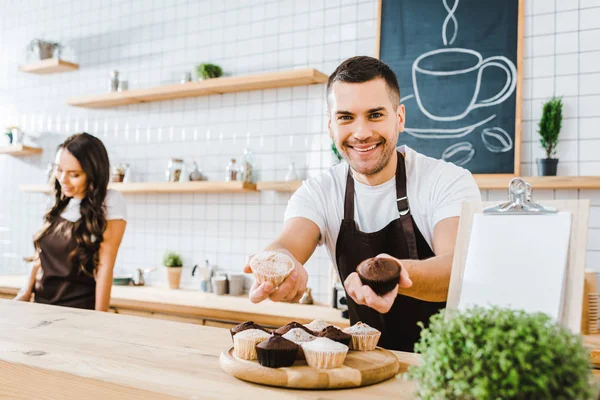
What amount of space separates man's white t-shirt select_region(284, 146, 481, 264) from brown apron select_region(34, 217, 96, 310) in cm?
127

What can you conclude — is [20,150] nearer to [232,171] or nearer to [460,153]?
[232,171]

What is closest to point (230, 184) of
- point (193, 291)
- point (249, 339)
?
point (193, 291)

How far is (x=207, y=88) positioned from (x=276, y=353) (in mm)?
3019

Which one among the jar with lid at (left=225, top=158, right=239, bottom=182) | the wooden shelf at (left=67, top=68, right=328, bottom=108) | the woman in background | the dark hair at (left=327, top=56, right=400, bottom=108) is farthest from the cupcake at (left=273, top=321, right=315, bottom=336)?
the jar with lid at (left=225, top=158, right=239, bottom=182)

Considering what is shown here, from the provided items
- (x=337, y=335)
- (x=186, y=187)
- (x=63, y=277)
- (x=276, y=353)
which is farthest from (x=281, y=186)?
(x=276, y=353)

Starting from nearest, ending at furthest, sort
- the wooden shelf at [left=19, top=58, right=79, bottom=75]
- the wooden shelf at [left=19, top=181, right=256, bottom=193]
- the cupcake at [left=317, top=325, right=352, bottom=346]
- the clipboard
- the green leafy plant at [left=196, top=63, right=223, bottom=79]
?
the clipboard < the cupcake at [left=317, top=325, right=352, bottom=346] < the wooden shelf at [left=19, top=181, right=256, bottom=193] < the green leafy plant at [left=196, top=63, right=223, bottom=79] < the wooden shelf at [left=19, top=58, right=79, bottom=75]

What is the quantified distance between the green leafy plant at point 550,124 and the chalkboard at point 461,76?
0.46 feet

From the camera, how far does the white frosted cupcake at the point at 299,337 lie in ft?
3.68

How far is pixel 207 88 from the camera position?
3.81 meters

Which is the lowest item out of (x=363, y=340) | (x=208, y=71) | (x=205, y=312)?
(x=205, y=312)

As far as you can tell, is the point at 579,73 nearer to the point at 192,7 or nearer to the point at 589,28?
the point at 589,28

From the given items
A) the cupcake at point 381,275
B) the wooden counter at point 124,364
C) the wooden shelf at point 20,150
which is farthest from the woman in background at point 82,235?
the wooden shelf at point 20,150

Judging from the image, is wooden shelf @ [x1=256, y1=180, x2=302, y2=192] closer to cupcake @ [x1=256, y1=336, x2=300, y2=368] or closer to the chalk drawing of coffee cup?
the chalk drawing of coffee cup

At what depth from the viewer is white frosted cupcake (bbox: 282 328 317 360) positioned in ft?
3.68
